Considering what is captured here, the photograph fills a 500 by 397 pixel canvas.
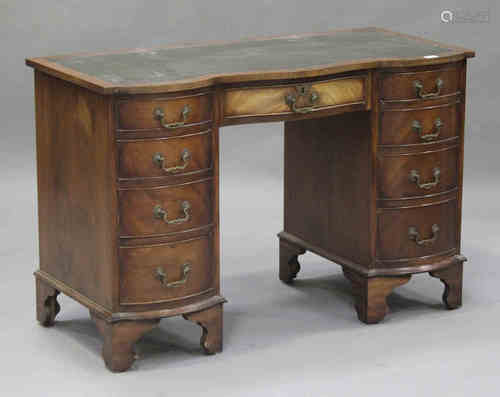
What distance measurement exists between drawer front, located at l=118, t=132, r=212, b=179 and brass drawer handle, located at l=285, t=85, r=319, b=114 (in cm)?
32

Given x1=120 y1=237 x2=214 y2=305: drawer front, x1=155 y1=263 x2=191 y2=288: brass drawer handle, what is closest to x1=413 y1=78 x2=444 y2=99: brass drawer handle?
x1=120 y1=237 x2=214 y2=305: drawer front

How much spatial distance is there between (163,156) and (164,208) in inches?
6.9

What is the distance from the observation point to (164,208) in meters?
4.88

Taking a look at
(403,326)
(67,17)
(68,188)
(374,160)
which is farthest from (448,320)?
(67,17)

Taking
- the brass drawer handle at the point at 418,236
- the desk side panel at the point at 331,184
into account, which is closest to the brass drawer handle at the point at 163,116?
the desk side panel at the point at 331,184

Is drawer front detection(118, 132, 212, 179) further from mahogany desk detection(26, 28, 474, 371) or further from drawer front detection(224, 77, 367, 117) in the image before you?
drawer front detection(224, 77, 367, 117)

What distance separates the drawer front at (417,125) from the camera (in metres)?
5.25

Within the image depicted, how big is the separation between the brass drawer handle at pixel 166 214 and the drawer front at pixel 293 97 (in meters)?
0.33

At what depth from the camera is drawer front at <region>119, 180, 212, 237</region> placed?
4832mm

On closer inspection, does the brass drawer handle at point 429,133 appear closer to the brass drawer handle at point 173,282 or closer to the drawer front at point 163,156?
the drawer front at point 163,156

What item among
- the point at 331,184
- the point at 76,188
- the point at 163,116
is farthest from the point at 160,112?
the point at 331,184

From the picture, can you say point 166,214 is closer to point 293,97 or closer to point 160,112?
point 160,112

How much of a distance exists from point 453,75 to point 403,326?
902mm

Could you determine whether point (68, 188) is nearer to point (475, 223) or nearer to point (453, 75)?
point (453, 75)
